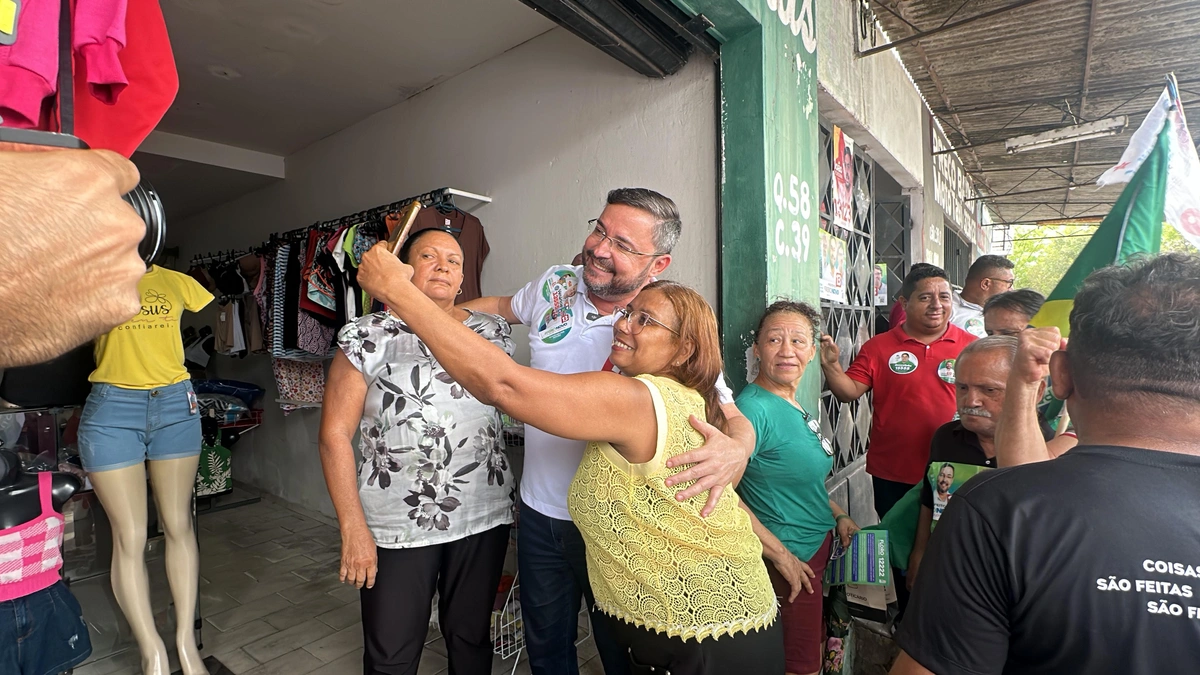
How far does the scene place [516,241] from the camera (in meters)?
3.21

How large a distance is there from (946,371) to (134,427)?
11.5 ft

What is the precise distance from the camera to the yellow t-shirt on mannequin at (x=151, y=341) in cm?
244

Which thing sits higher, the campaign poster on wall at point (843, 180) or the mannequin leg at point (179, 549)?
the campaign poster on wall at point (843, 180)

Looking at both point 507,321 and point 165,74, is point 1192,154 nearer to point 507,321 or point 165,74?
point 507,321

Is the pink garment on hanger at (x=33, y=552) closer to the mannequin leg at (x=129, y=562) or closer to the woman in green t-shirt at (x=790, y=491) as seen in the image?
the mannequin leg at (x=129, y=562)

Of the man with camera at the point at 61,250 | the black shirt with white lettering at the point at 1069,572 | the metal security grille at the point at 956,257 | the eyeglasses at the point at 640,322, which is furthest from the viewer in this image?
the metal security grille at the point at 956,257

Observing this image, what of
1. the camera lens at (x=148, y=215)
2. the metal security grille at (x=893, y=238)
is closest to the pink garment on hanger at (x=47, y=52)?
the camera lens at (x=148, y=215)

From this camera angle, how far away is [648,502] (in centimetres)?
119

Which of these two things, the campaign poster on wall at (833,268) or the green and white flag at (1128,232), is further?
the campaign poster on wall at (833,268)

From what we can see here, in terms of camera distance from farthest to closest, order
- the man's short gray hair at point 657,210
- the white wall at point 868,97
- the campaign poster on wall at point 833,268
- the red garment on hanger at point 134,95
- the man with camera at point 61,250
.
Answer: the white wall at point 868,97 → the campaign poster on wall at point 833,268 → the man's short gray hair at point 657,210 → the red garment on hanger at point 134,95 → the man with camera at point 61,250

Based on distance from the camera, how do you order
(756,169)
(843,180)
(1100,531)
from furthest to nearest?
(843,180) → (756,169) → (1100,531)

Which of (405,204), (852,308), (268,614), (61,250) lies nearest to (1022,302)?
(852,308)

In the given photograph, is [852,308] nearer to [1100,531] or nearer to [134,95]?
[1100,531]

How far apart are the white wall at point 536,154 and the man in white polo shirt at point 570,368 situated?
69 cm
